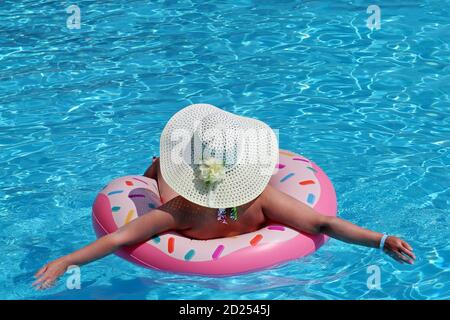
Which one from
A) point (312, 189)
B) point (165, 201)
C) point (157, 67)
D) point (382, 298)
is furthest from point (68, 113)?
point (382, 298)

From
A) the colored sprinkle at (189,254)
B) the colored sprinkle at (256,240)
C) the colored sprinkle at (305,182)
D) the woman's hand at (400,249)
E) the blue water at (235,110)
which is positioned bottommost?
the blue water at (235,110)

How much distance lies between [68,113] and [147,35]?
1.74 meters

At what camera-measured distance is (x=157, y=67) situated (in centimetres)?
847

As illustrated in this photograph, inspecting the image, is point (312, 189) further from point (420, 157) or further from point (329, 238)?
point (420, 157)

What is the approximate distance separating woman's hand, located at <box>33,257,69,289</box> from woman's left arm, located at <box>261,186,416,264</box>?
1161mm

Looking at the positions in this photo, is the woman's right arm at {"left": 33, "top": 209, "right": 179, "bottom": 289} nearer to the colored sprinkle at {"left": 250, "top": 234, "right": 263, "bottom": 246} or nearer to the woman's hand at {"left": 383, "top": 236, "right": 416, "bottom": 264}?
the colored sprinkle at {"left": 250, "top": 234, "right": 263, "bottom": 246}

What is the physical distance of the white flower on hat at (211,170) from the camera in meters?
5.05

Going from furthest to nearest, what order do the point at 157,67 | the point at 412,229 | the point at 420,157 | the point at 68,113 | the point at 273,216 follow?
the point at 157,67 < the point at 68,113 < the point at 420,157 < the point at 412,229 < the point at 273,216

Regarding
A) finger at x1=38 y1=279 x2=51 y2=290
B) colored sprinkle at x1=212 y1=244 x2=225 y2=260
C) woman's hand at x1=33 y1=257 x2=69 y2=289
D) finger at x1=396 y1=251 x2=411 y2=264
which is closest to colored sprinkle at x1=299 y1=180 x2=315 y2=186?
colored sprinkle at x1=212 y1=244 x2=225 y2=260

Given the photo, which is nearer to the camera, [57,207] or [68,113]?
[57,207]

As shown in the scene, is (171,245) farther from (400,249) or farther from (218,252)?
(400,249)

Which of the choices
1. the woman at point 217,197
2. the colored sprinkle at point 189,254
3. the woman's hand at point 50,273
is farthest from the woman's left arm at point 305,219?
the woman's hand at point 50,273

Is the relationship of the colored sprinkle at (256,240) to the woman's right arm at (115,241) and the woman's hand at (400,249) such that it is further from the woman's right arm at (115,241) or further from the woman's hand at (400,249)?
the woman's hand at (400,249)

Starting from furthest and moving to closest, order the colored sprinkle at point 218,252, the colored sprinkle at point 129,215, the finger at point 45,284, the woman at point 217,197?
the colored sprinkle at point 129,215
the colored sprinkle at point 218,252
the woman at point 217,197
the finger at point 45,284
